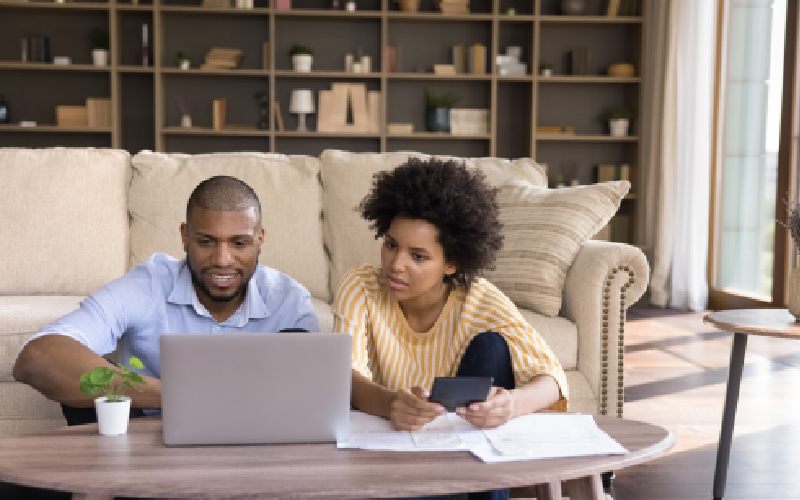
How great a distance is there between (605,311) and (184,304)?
1224mm

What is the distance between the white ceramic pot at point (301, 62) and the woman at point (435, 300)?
16.1ft

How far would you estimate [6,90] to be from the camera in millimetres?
6742

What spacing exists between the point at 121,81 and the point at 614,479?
506cm

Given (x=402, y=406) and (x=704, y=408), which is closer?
(x=402, y=406)

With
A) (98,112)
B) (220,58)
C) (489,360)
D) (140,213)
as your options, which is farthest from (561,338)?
(98,112)

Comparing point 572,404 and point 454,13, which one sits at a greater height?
point 454,13

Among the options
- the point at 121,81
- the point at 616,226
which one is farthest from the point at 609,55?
the point at 121,81

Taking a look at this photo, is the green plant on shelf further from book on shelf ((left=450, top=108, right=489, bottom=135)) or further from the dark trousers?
the dark trousers

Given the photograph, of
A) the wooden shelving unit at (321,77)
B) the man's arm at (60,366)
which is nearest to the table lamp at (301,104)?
the wooden shelving unit at (321,77)

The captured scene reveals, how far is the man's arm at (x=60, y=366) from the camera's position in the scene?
1698 millimetres

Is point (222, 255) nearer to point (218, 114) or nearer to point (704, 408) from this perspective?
point (704, 408)

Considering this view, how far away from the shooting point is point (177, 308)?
205 cm

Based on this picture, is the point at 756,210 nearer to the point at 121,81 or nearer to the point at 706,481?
the point at 706,481

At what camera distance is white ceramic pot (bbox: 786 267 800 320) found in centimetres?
251
